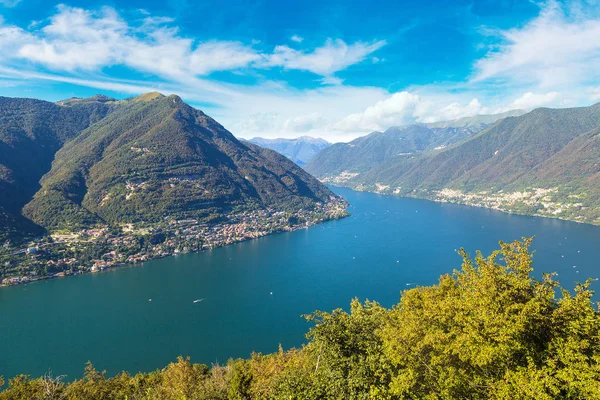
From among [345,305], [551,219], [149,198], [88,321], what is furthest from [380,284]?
[551,219]

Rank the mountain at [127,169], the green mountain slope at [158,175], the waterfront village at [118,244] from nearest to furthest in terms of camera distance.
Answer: the waterfront village at [118,244] < the mountain at [127,169] < the green mountain slope at [158,175]

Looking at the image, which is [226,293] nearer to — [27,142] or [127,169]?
[127,169]

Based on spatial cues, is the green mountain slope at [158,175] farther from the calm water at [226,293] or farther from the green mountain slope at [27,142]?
the calm water at [226,293]

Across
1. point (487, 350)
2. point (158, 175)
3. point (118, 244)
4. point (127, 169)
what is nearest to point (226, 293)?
point (118, 244)

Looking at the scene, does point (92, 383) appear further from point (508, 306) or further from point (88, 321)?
point (88, 321)

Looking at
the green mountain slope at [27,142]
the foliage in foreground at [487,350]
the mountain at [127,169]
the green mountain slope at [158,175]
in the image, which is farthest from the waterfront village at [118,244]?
the foliage in foreground at [487,350]

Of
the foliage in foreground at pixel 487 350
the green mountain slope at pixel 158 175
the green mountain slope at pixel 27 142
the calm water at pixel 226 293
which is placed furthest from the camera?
the green mountain slope at pixel 158 175
